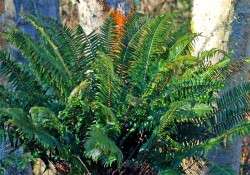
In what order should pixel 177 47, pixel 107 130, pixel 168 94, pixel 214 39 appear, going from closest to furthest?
pixel 107 130 < pixel 168 94 < pixel 177 47 < pixel 214 39

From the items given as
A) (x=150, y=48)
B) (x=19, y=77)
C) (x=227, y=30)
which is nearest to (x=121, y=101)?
(x=150, y=48)

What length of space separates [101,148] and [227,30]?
178 centimetres

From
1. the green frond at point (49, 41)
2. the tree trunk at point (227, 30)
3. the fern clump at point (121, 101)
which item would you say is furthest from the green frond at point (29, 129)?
the tree trunk at point (227, 30)

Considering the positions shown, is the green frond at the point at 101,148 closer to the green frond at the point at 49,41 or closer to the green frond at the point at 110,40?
the green frond at the point at 49,41

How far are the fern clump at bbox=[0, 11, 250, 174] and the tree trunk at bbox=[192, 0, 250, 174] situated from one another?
2.13 feet

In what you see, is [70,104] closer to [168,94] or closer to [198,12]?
[168,94]

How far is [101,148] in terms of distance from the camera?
2.61 m

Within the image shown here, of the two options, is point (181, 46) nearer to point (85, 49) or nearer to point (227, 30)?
point (85, 49)

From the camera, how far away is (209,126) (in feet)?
10.4

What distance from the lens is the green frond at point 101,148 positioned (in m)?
2.55

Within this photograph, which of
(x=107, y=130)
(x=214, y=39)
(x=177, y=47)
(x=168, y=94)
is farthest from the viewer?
(x=214, y=39)

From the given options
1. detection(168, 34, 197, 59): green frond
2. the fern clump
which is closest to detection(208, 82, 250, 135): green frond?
the fern clump

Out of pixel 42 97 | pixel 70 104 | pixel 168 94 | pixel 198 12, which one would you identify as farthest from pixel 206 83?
pixel 198 12

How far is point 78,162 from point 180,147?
1.87 ft
